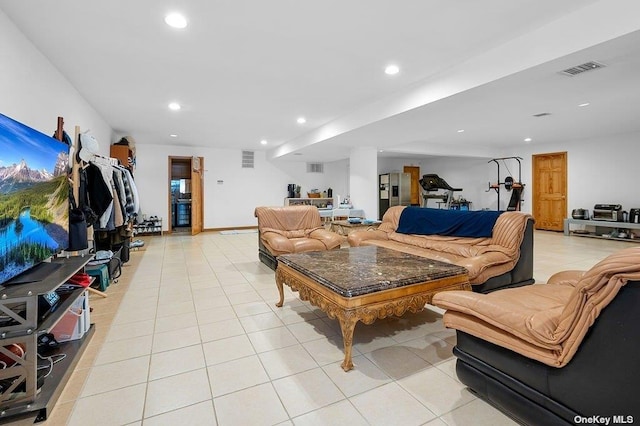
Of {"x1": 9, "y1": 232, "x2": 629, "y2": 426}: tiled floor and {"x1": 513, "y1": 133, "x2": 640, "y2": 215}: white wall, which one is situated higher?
{"x1": 513, "y1": 133, "x2": 640, "y2": 215}: white wall

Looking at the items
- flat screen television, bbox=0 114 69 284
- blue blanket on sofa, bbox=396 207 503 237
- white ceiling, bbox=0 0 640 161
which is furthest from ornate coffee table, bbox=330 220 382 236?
flat screen television, bbox=0 114 69 284

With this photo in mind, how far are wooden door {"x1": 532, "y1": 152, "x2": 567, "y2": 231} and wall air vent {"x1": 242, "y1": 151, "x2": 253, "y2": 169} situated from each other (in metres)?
8.32

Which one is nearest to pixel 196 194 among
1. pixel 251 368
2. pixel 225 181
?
pixel 225 181

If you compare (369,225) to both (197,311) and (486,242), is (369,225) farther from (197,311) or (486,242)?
(197,311)

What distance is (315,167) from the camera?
34.2ft

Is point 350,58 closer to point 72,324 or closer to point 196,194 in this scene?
point 72,324

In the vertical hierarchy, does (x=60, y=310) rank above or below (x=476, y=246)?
below

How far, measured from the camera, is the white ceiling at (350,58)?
231cm

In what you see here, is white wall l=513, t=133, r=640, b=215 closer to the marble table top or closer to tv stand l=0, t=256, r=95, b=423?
the marble table top

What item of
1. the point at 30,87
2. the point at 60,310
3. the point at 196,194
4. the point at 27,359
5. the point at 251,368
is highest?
the point at 30,87

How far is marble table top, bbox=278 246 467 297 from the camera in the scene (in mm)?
2070

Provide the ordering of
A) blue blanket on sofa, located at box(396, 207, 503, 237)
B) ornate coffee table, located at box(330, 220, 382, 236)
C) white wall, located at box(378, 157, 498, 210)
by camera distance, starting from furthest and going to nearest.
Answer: white wall, located at box(378, 157, 498, 210) → ornate coffee table, located at box(330, 220, 382, 236) → blue blanket on sofa, located at box(396, 207, 503, 237)

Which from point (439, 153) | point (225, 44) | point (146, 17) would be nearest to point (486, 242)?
point (225, 44)

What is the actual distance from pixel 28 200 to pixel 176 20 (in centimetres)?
174
